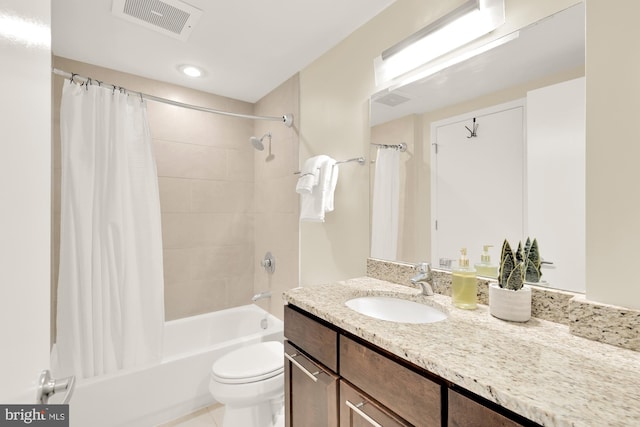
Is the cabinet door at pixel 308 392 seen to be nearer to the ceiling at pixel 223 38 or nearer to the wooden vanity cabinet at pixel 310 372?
the wooden vanity cabinet at pixel 310 372

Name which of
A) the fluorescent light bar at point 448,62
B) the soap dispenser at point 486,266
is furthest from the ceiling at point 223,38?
the soap dispenser at point 486,266

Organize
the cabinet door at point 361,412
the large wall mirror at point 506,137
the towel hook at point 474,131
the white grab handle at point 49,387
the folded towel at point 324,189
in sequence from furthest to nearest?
1. the folded towel at point 324,189
2. the towel hook at point 474,131
3. the large wall mirror at point 506,137
4. the cabinet door at point 361,412
5. the white grab handle at point 49,387

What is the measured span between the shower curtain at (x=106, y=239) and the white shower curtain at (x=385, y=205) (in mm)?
1430

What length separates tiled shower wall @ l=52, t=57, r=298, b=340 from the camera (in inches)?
92.0

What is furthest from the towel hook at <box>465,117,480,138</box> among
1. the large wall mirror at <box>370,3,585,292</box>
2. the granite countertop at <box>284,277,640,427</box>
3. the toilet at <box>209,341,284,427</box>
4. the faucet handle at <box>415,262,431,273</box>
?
the toilet at <box>209,341,284,427</box>

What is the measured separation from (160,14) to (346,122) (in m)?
1.15

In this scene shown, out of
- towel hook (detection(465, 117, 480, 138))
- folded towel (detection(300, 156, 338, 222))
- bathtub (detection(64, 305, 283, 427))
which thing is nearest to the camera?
towel hook (detection(465, 117, 480, 138))

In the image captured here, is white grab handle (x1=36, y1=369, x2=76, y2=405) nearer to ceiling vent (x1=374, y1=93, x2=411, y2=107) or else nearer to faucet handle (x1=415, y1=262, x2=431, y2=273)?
faucet handle (x1=415, y1=262, x2=431, y2=273)

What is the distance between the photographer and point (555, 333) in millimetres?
837

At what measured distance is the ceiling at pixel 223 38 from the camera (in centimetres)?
150

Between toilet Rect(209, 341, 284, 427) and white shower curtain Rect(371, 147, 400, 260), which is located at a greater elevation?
white shower curtain Rect(371, 147, 400, 260)

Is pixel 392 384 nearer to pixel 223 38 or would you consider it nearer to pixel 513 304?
pixel 513 304

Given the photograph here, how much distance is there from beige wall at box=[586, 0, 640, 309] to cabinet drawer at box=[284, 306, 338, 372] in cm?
80

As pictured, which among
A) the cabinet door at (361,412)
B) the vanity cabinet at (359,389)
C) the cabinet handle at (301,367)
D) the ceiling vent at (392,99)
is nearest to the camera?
the vanity cabinet at (359,389)
